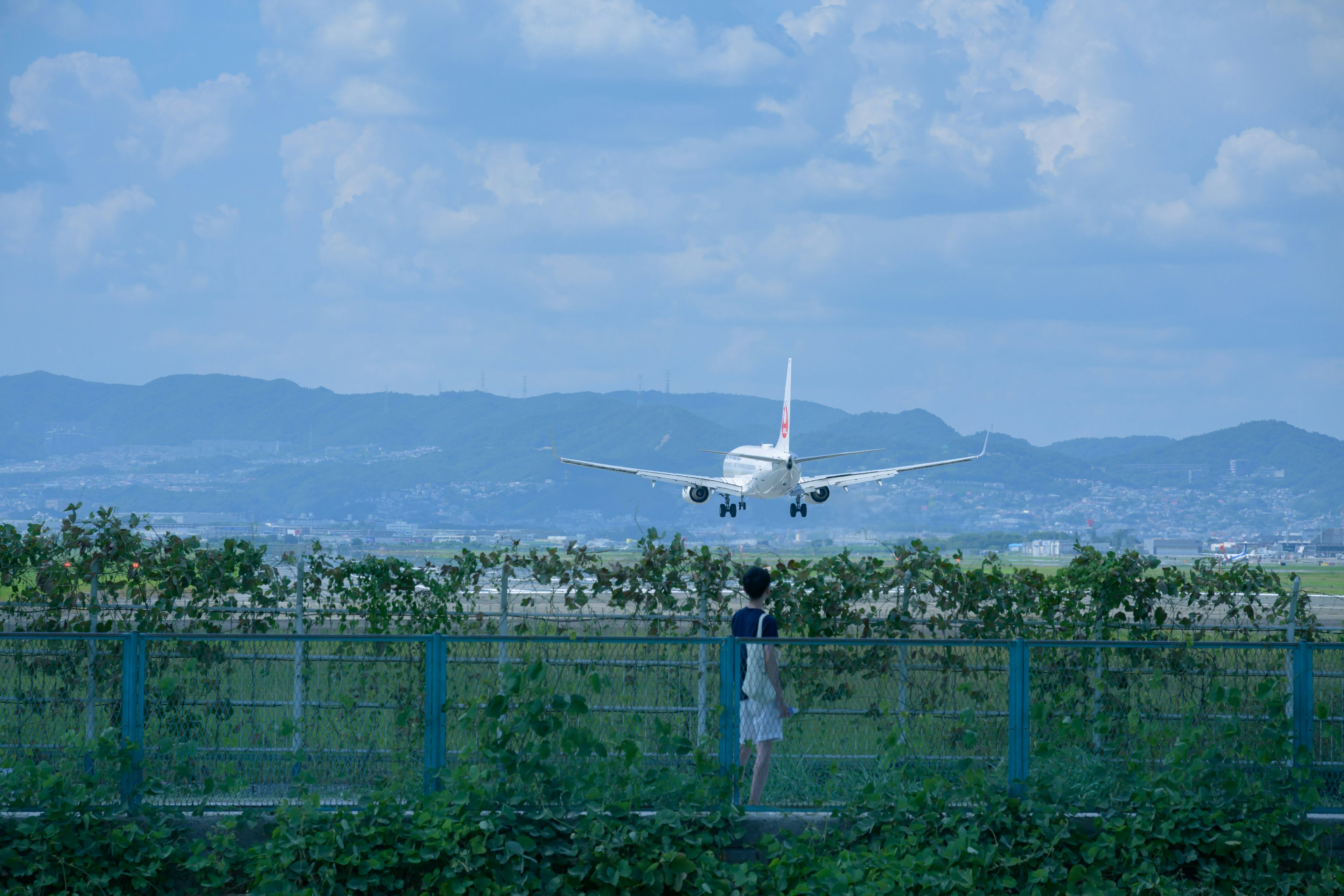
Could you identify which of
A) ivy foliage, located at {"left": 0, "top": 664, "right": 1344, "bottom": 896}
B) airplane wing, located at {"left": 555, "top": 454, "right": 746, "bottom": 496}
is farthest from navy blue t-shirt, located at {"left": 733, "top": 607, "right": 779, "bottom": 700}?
airplane wing, located at {"left": 555, "top": 454, "right": 746, "bottom": 496}

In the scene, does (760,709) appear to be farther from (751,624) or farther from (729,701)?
(751,624)

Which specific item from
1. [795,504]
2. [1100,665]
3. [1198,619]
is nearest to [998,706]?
[1100,665]

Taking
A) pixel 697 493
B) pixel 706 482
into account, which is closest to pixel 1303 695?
pixel 697 493

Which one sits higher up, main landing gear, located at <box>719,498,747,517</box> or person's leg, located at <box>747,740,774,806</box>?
main landing gear, located at <box>719,498,747,517</box>

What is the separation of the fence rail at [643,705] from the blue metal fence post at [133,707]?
1 cm

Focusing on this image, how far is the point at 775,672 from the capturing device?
794cm

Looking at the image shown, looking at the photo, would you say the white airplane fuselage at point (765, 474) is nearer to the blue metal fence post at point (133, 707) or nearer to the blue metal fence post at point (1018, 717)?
the blue metal fence post at point (1018, 717)

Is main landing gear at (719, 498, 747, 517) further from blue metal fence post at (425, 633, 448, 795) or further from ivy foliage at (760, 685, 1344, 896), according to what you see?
blue metal fence post at (425, 633, 448, 795)

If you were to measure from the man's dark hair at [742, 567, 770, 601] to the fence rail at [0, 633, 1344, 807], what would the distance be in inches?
19.4

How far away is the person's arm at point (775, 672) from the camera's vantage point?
7918 millimetres

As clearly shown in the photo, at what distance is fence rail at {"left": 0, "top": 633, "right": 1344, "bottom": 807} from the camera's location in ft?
25.9

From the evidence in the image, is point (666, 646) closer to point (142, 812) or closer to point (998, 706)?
point (998, 706)

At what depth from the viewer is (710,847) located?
7.57 m

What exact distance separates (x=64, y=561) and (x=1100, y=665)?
9.25 meters
